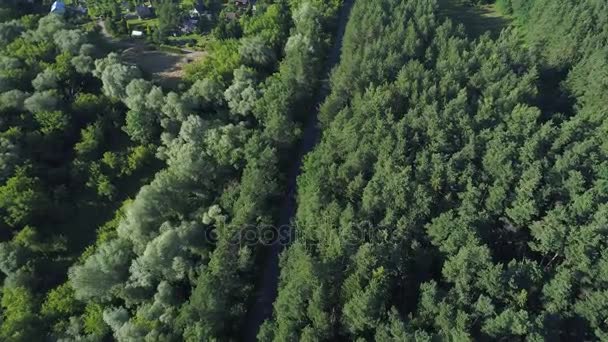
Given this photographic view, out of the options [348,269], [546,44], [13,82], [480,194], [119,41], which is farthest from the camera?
[119,41]

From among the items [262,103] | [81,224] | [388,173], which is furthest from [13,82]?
[388,173]

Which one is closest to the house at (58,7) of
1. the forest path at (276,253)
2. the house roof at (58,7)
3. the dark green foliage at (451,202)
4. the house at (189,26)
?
the house roof at (58,7)

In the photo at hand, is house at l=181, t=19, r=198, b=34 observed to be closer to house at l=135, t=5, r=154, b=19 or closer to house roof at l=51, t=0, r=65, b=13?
house at l=135, t=5, r=154, b=19

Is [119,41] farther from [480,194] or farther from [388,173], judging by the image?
[480,194]

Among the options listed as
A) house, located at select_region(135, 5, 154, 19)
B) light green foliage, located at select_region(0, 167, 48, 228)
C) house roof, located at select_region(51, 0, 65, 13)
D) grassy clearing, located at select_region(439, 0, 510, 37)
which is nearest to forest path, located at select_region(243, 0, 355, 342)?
light green foliage, located at select_region(0, 167, 48, 228)

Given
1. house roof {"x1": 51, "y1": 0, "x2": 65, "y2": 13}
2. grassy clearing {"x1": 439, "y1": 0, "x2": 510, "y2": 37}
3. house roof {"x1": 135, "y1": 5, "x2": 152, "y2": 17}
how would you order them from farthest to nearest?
house roof {"x1": 135, "y1": 5, "x2": 152, "y2": 17} < house roof {"x1": 51, "y1": 0, "x2": 65, "y2": 13} < grassy clearing {"x1": 439, "y1": 0, "x2": 510, "y2": 37}

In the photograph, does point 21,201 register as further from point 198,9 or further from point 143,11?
point 198,9

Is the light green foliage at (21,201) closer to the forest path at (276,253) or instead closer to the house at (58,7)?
the forest path at (276,253)
